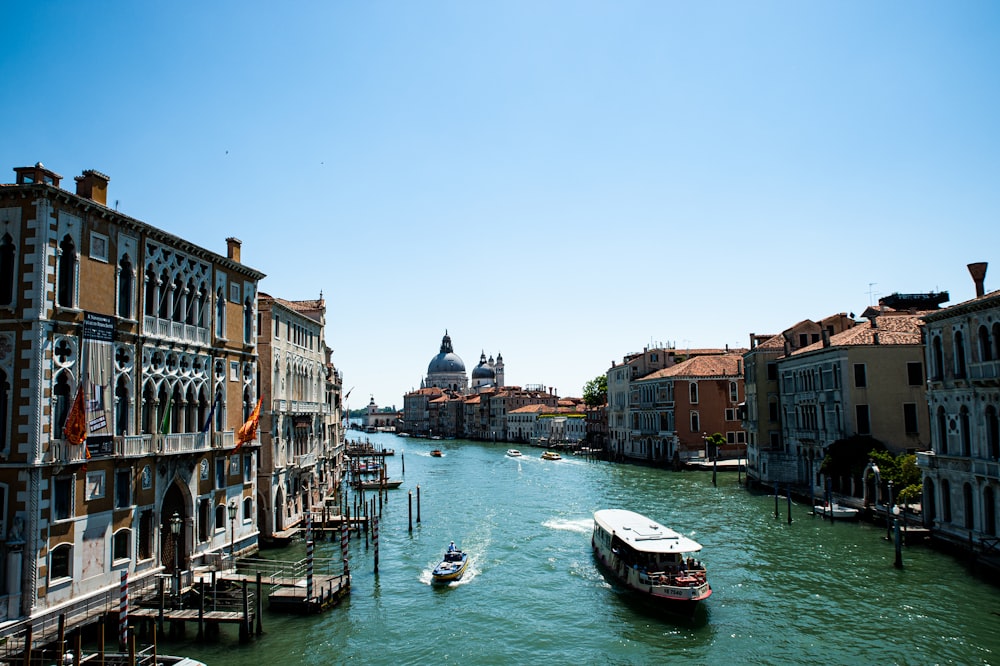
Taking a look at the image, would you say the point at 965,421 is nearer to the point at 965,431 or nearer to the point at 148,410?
the point at 965,431

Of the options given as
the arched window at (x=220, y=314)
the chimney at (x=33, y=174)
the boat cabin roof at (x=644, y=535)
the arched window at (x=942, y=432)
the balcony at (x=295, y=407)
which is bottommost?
the boat cabin roof at (x=644, y=535)

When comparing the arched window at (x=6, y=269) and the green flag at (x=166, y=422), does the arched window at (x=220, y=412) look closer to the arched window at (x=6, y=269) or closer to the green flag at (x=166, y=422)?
the green flag at (x=166, y=422)

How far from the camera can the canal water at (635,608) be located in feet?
54.7

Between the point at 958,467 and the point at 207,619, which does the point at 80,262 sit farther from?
the point at 958,467

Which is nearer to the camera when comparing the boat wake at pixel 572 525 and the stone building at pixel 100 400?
the stone building at pixel 100 400

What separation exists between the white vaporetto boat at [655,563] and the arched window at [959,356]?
1084 cm

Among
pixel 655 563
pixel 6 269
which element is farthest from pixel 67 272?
pixel 655 563

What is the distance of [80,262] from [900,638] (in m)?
21.1

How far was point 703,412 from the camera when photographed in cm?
5919

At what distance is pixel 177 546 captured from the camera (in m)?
20.3

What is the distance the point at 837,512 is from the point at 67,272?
2996 centimetres

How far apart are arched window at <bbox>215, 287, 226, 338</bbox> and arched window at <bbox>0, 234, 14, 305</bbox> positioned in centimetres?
705

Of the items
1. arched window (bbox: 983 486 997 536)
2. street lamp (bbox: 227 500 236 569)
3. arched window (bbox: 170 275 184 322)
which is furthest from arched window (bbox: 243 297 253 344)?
arched window (bbox: 983 486 997 536)

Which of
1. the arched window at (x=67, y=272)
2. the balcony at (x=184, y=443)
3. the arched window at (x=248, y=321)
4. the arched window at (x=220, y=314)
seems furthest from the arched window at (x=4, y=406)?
the arched window at (x=248, y=321)
